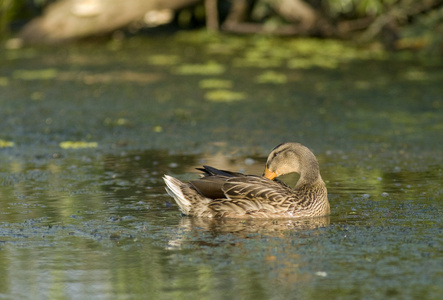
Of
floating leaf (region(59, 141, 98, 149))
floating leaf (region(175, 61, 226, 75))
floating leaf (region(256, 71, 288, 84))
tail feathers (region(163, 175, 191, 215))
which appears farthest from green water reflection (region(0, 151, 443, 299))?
floating leaf (region(175, 61, 226, 75))

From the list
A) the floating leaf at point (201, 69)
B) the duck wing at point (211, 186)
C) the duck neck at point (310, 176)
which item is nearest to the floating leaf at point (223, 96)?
the floating leaf at point (201, 69)

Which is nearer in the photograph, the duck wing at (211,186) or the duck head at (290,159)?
the duck wing at (211,186)

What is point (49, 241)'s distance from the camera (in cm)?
739

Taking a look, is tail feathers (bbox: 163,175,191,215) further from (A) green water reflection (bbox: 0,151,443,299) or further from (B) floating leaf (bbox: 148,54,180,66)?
(B) floating leaf (bbox: 148,54,180,66)

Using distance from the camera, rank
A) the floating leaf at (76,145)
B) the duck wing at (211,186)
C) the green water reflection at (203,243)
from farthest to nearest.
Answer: the floating leaf at (76,145) < the duck wing at (211,186) < the green water reflection at (203,243)

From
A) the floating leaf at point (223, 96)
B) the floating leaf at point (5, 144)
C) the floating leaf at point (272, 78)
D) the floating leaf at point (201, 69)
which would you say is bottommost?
the floating leaf at point (5, 144)

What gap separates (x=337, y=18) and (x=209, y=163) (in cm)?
1335

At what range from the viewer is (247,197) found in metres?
8.30

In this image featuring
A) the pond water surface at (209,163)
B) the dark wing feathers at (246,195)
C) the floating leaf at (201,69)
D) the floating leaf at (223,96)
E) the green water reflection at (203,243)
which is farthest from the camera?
the floating leaf at (201,69)

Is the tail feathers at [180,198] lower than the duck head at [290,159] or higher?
lower

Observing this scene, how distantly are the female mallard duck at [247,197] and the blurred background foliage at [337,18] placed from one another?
35.1 ft

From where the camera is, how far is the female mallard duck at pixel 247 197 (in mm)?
8250

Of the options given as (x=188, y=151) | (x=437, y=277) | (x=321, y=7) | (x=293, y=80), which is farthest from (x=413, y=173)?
(x=321, y=7)

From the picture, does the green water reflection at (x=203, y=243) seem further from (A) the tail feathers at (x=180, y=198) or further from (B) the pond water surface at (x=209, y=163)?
(A) the tail feathers at (x=180, y=198)
